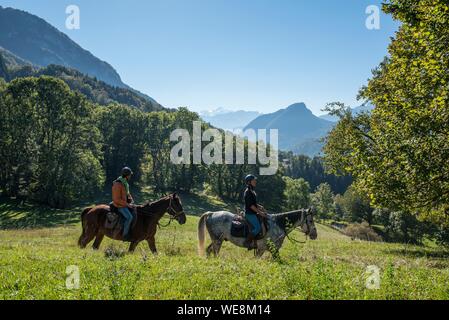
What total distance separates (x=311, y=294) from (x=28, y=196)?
195 feet

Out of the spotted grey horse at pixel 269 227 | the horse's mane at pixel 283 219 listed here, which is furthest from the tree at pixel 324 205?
the horse's mane at pixel 283 219

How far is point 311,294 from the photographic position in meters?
8.10

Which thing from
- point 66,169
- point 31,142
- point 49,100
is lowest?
point 66,169

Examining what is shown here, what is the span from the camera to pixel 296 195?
115562 millimetres

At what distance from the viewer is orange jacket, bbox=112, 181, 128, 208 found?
15834 millimetres

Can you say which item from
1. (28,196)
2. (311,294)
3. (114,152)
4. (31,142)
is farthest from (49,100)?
(311,294)

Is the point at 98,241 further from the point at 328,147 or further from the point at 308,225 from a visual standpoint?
the point at 328,147

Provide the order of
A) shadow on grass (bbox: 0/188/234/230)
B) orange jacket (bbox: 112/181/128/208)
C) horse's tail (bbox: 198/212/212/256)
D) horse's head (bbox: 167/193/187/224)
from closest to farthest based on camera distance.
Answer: orange jacket (bbox: 112/181/128/208) < horse's tail (bbox: 198/212/212/256) < horse's head (bbox: 167/193/187/224) < shadow on grass (bbox: 0/188/234/230)

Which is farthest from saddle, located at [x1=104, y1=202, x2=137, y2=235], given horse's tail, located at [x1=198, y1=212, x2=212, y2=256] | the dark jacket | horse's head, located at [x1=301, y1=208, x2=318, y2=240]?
horse's head, located at [x1=301, y1=208, x2=318, y2=240]

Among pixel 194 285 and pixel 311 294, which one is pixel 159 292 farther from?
pixel 311 294

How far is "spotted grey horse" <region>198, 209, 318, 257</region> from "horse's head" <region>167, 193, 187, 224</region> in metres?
1.08

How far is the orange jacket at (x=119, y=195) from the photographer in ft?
52.0

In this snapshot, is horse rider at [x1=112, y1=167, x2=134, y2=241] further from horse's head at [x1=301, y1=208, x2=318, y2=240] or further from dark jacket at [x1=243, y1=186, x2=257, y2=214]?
horse's head at [x1=301, y1=208, x2=318, y2=240]
